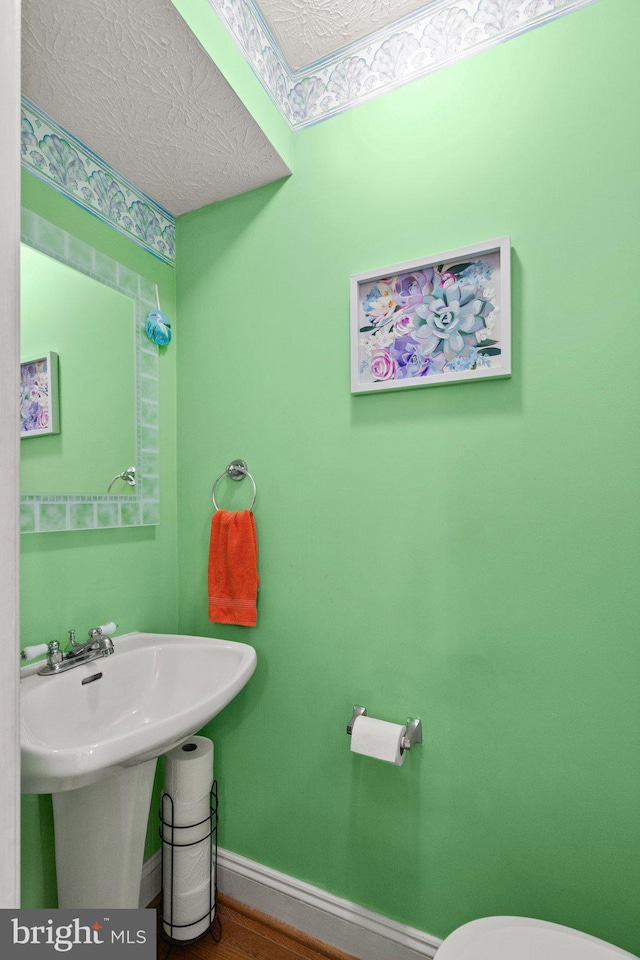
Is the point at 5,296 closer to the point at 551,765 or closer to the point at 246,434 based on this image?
the point at 246,434

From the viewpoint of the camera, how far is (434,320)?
1.24 meters

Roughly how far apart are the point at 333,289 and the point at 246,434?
1.68ft

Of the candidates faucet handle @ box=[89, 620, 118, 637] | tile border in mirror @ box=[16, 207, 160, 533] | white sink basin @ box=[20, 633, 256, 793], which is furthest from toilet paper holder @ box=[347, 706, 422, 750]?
tile border in mirror @ box=[16, 207, 160, 533]

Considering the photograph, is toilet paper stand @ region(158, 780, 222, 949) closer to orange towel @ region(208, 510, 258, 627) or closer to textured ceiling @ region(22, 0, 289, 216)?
orange towel @ region(208, 510, 258, 627)

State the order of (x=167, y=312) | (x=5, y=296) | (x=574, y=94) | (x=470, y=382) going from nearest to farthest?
(x=5, y=296) → (x=574, y=94) → (x=470, y=382) → (x=167, y=312)

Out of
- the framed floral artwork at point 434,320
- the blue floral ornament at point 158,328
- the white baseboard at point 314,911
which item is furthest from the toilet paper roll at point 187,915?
the blue floral ornament at point 158,328

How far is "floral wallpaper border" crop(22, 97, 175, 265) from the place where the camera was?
48.5 inches

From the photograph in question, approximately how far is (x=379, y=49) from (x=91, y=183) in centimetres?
90

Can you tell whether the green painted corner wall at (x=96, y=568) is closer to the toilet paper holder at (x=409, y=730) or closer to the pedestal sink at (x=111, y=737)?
the pedestal sink at (x=111, y=737)

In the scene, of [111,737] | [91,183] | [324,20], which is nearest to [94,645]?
[111,737]

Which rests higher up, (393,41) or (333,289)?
(393,41)

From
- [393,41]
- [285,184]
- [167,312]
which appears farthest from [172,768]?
[393,41]

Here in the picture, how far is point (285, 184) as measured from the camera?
1481mm

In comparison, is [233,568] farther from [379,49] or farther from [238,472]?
[379,49]
